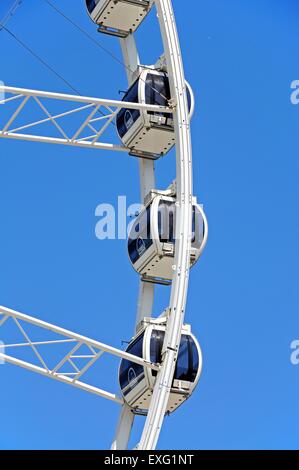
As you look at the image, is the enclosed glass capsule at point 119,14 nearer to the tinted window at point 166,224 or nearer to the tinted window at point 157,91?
the tinted window at point 157,91

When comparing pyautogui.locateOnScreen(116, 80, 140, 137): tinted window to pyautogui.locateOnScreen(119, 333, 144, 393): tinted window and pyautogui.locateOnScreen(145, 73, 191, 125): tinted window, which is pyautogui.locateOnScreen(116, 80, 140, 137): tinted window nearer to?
pyautogui.locateOnScreen(145, 73, 191, 125): tinted window

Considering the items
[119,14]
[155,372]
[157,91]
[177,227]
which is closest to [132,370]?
[155,372]

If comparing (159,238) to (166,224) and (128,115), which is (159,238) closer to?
(166,224)

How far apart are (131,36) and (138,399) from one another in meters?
8.59

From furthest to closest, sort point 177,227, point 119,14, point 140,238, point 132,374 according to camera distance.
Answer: point 119,14
point 140,238
point 177,227
point 132,374

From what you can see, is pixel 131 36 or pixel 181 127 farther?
pixel 131 36

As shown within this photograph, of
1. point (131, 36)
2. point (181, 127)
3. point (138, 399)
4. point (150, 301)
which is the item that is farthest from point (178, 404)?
point (131, 36)

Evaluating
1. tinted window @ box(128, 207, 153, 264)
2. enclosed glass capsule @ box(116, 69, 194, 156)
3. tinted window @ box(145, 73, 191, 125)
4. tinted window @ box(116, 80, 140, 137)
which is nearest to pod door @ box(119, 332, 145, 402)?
tinted window @ box(128, 207, 153, 264)

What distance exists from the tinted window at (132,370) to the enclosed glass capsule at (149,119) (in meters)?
4.59

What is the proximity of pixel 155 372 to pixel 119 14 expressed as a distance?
8.62m

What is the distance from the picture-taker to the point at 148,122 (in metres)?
30.2

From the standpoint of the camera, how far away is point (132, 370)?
28.7 metres
